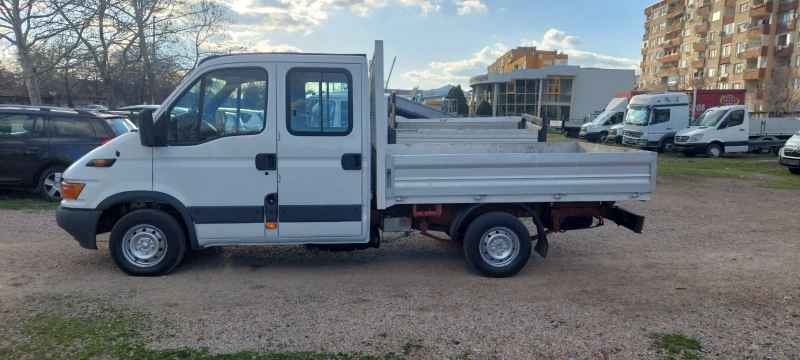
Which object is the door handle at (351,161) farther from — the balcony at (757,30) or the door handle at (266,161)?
the balcony at (757,30)

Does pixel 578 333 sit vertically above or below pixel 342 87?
below

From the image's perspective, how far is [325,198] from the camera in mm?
5738

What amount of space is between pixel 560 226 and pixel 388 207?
207cm

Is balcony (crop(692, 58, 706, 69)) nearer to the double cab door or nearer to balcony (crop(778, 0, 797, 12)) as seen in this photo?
balcony (crop(778, 0, 797, 12))

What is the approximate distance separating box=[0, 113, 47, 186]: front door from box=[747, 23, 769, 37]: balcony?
61.3m

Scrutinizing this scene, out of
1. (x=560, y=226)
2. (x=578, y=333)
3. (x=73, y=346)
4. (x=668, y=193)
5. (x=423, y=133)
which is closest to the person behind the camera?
(x=73, y=346)

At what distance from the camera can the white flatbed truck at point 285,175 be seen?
5609 mm

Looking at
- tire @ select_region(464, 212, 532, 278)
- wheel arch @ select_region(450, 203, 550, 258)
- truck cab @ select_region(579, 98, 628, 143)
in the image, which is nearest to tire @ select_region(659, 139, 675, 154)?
truck cab @ select_region(579, 98, 628, 143)

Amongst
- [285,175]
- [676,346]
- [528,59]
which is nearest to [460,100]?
[528,59]

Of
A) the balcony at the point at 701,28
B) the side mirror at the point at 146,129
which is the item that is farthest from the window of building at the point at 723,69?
the side mirror at the point at 146,129

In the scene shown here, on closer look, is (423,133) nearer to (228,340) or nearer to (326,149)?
(326,149)

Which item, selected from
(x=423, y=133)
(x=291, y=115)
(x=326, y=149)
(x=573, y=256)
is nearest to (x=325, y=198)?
(x=326, y=149)

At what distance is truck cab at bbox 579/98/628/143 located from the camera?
110ft

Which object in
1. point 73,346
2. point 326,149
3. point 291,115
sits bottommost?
point 73,346
